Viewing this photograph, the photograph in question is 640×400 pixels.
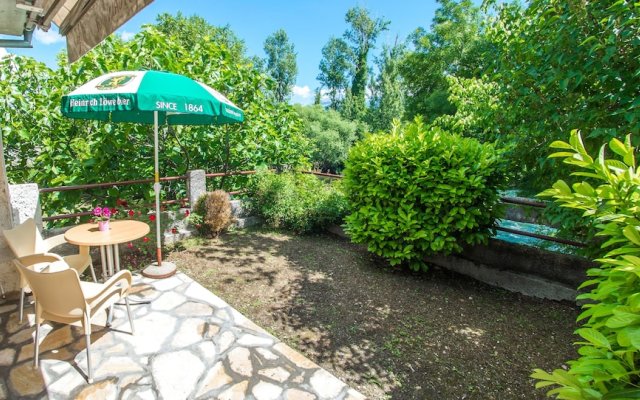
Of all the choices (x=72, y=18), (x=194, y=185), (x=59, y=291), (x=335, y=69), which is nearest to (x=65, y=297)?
(x=59, y=291)

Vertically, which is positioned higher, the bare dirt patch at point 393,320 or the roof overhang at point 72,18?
the roof overhang at point 72,18

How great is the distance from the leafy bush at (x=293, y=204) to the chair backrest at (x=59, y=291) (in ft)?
14.4

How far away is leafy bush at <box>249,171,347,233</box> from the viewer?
6582 mm

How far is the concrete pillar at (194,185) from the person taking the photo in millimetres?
5965

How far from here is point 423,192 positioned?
447 cm

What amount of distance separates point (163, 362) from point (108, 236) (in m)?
1.69

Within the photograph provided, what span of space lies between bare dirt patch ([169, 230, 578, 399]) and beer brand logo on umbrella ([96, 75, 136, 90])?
8.24ft

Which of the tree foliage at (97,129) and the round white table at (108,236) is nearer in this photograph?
the round white table at (108,236)

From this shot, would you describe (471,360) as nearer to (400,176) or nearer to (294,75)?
(400,176)

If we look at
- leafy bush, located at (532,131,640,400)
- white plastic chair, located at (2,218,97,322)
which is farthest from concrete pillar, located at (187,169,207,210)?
leafy bush, located at (532,131,640,400)

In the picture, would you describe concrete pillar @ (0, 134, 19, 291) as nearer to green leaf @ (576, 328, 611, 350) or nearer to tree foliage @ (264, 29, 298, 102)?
green leaf @ (576, 328, 611, 350)

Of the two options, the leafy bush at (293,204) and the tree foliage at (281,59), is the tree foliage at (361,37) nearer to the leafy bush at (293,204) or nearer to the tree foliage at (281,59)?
the tree foliage at (281,59)

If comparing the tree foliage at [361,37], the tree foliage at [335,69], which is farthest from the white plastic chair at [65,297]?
the tree foliage at [335,69]

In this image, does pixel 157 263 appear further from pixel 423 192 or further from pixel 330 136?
pixel 330 136
